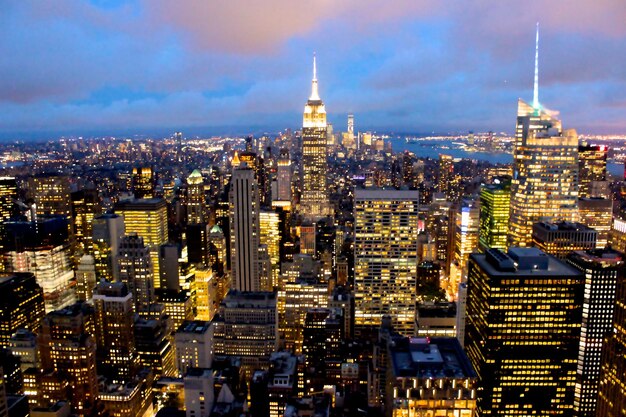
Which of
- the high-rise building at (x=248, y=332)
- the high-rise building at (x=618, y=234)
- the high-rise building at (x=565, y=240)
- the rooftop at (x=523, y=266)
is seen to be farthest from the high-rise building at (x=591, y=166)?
the high-rise building at (x=248, y=332)

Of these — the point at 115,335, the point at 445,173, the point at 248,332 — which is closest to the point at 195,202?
the point at 248,332

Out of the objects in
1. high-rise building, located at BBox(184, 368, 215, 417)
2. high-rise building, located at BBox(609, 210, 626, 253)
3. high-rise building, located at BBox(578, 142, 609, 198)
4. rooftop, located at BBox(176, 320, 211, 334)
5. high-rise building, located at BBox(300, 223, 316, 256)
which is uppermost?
high-rise building, located at BBox(578, 142, 609, 198)

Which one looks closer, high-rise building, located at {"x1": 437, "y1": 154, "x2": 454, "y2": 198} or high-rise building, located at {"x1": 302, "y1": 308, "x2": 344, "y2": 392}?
high-rise building, located at {"x1": 302, "y1": 308, "x2": 344, "y2": 392}

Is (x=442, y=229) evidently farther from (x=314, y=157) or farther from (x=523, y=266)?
(x=523, y=266)

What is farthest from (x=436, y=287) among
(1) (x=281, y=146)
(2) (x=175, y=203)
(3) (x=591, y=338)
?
(1) (x=281, y=146)

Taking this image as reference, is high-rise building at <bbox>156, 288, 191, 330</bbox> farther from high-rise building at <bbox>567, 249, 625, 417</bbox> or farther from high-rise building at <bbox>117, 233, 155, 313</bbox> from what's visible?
high-rise building at <bbox>567, 249, 625, 417</bbox>

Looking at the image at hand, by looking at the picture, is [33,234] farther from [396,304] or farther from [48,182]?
[396,304]

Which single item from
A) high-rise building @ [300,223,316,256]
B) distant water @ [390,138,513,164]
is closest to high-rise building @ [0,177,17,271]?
high-rise building @ [300,223,316,256]
